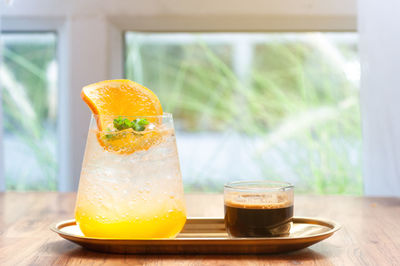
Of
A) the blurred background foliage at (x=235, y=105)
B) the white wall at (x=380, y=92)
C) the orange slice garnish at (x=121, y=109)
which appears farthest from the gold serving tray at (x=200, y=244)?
the blurred background foliage at (x=235, y=105)

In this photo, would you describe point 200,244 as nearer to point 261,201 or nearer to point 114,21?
point 261,201

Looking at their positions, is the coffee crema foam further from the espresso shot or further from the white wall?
the white wall

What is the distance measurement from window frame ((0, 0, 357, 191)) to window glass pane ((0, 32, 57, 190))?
0.57 feet

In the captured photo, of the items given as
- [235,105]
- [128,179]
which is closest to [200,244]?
[128,179]

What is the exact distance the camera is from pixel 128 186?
0.68 meters

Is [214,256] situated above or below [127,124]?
below

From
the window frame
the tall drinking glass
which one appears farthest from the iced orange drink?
the window frame

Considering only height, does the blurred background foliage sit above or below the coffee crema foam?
above

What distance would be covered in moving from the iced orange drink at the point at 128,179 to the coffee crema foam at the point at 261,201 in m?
0.08

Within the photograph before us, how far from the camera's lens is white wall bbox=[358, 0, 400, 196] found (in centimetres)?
154

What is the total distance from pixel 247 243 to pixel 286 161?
1333mm

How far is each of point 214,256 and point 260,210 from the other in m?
0.09

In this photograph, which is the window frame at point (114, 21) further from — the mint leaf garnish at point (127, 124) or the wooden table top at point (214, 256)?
the mint leaf garnish at point (127, 124)

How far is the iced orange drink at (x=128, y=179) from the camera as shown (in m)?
0.68
